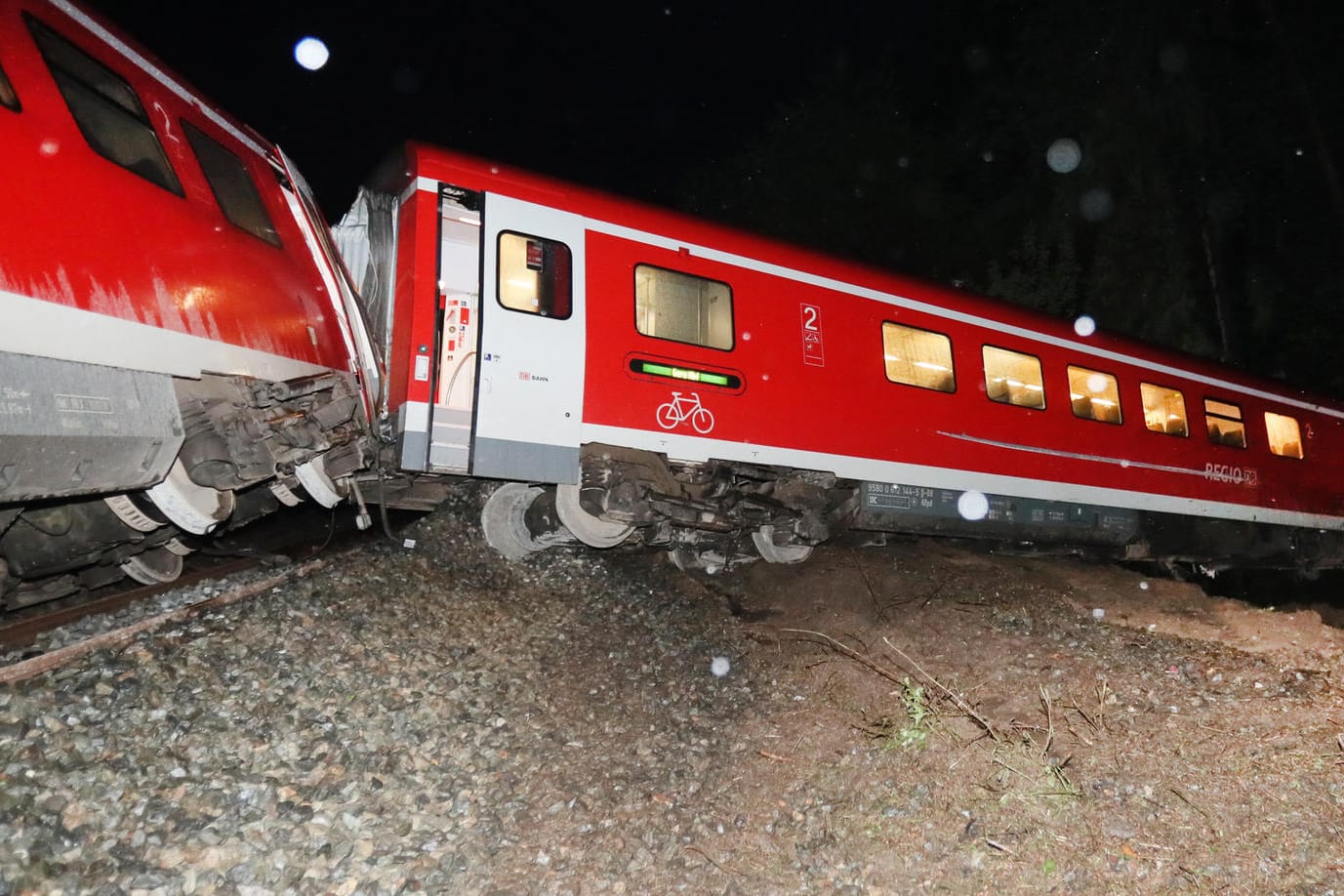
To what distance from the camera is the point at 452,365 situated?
5.36 metres

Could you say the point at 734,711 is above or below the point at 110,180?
below

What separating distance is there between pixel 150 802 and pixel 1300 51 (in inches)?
904

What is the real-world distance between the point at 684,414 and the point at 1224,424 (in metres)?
8.33

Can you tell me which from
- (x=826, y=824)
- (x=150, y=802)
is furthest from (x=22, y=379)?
(x=826, y=824)

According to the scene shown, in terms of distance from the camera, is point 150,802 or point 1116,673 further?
point 1116,673

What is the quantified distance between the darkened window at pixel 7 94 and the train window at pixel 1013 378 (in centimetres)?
753

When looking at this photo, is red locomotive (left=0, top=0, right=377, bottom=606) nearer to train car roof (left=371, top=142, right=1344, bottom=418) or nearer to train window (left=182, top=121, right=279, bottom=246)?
train window (left=182, top=121, right=279, bottom=246)

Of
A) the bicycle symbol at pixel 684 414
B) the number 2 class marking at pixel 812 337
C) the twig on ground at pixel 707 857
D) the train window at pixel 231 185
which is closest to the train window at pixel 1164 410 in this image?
the number 2 class marking at pixel 812 337

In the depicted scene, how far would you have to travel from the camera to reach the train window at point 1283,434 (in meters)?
11.3

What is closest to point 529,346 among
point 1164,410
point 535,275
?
point 535,275

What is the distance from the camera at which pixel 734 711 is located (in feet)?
17.9

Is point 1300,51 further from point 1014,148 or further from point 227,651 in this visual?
point 227,651

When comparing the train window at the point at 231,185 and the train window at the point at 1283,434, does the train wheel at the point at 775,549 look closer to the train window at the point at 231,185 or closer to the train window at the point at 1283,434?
the train window at the point at 231,185

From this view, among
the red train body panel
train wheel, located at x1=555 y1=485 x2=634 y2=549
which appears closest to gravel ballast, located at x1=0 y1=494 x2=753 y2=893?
train wheel, located at x1=555 y1=485 x2=634 y2=549
